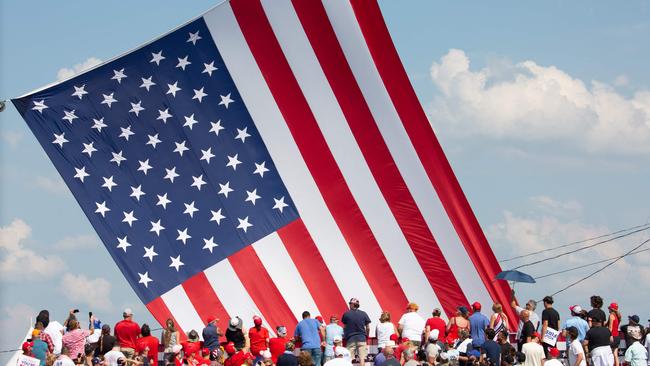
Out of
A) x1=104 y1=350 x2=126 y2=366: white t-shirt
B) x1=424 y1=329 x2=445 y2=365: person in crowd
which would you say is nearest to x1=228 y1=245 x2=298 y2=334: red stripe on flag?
x1=104 y1=350 x2=126 y2=366: white t-shirt

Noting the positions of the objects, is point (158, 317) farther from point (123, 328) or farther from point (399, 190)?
point (399, 190)

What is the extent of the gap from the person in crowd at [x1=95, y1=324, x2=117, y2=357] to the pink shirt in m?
0.33

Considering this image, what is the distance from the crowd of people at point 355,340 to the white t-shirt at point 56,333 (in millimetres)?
A: 19

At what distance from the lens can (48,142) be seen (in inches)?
1112

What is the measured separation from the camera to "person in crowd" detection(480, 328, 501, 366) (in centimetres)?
2223

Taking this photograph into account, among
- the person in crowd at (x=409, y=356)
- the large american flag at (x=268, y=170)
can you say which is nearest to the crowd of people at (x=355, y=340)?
the person in crowd at (x=409, y=356)

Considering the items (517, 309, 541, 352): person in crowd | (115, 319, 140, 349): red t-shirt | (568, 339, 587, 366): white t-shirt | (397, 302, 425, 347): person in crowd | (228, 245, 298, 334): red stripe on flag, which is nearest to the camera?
(568, 339, 587, 366): white t-shirt

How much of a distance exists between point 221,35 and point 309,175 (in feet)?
12.0

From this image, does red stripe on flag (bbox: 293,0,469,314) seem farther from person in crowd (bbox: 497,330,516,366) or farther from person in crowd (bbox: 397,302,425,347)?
person in crowd (bbox: 497,330,516,366)

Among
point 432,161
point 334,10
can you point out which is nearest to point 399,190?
point 432,161

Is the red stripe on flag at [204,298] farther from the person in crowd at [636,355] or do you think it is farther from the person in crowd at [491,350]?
the person in crowd at [636,355]

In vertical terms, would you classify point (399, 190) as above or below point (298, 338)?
above

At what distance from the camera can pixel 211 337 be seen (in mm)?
25844

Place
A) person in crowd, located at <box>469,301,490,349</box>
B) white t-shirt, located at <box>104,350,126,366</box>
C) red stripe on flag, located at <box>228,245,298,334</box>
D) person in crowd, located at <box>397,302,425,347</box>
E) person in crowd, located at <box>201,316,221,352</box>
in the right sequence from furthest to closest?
red stripe on flag, located at <box>228,245,298,334</box> < person in crowd, located at <box>201,316,221,352</box> < person in crowd, located at <box>397,302,425,347</box> < person in crowd, located at <box>469,301,490,349</box> < white t-shirt, located at <box>104,350,126,366</box>
